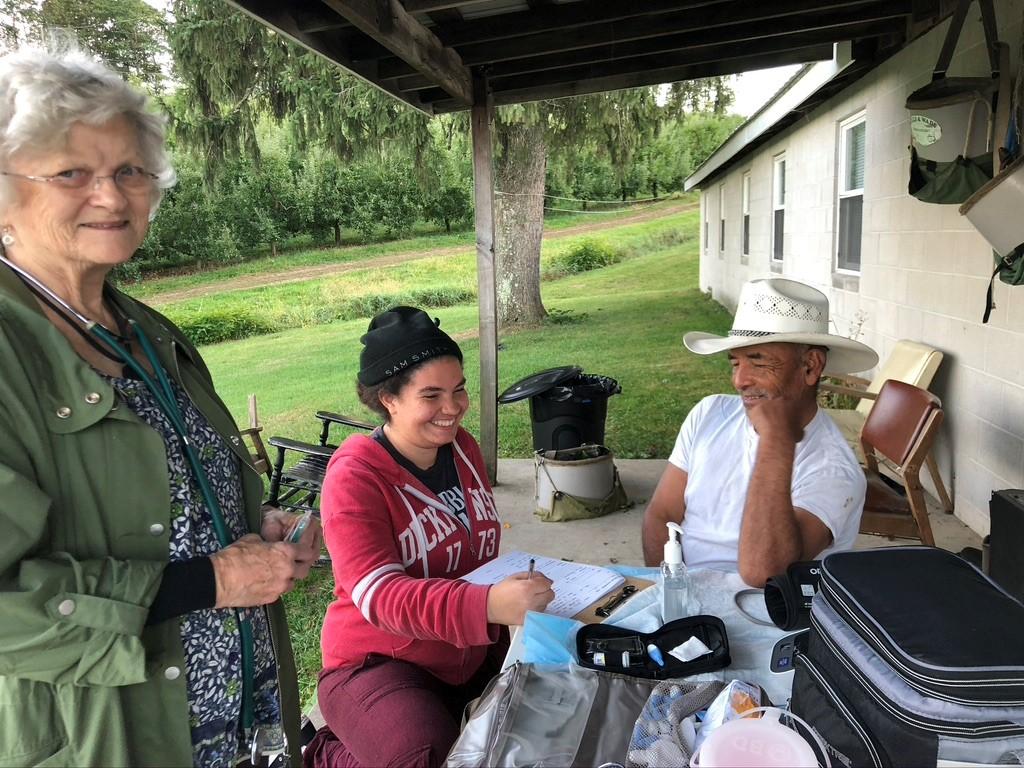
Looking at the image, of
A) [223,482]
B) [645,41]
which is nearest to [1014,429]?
[645,41]

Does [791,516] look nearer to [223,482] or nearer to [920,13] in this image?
[223,482]

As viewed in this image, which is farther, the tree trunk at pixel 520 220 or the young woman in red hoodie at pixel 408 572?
the tree trunk at pixel 520 220

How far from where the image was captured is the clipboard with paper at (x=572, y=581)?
1762mm

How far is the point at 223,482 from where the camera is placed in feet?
4.85

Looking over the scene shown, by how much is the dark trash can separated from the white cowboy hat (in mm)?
2770

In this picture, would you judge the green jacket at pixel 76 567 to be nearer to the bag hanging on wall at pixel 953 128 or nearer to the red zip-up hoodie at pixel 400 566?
the red zip-up hoodie at pixel 400 566

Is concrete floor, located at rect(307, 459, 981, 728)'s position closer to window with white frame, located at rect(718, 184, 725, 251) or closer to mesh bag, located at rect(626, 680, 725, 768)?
mesh bag, located at rect(626, 680, 725, 768)

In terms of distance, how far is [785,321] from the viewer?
2197mm

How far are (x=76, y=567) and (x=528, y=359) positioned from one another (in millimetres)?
10987

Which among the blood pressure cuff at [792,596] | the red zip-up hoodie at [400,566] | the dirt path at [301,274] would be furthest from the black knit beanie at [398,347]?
the dirt path at [301,274]

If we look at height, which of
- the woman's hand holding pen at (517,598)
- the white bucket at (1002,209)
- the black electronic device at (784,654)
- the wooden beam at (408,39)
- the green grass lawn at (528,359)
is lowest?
the green grass lawn at (528,359)

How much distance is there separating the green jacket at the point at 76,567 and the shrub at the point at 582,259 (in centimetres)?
2323

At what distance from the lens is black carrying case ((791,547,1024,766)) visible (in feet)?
3.03

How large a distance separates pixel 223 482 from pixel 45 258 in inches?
20.9
